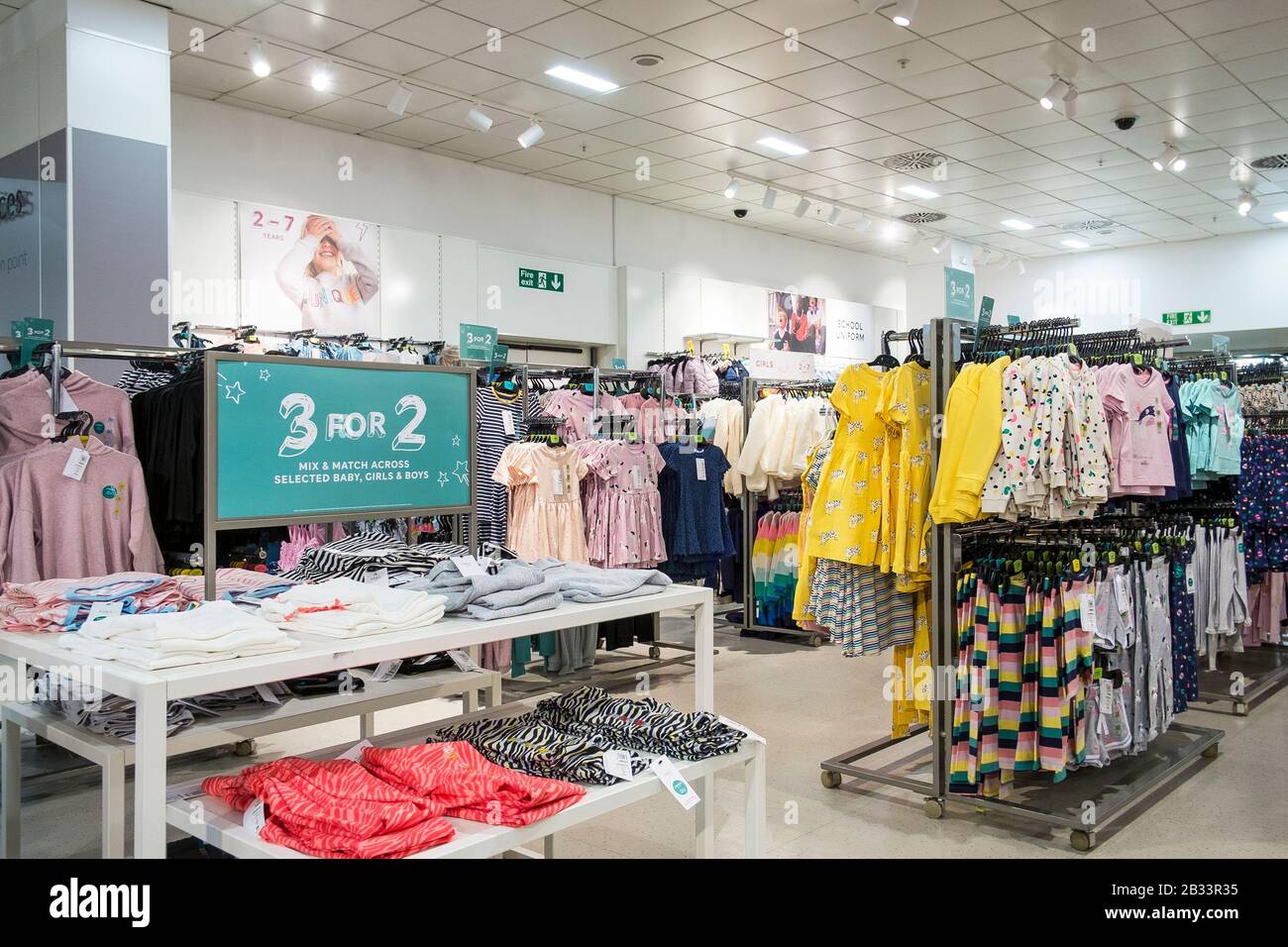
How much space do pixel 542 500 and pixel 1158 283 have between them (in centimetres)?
1035

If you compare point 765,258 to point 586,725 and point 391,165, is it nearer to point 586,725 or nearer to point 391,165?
point 391,165

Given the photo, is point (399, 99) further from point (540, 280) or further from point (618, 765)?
point (618, 765)

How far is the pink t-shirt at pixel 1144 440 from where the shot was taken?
166 inches

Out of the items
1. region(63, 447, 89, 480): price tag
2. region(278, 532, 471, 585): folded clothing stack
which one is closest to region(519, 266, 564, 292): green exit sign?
region(63, 447, 89, 480): price tag

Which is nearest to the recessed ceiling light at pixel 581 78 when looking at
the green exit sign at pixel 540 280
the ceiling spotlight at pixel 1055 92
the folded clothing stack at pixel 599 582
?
the green exit sign at pixel 540 280

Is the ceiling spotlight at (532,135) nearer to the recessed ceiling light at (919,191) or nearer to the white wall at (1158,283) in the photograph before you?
the recessed ceiling light at (919,191)

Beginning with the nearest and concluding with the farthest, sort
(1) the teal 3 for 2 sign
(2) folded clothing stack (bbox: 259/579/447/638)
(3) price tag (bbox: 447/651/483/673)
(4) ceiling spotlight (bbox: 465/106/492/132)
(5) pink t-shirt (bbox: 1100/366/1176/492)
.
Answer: (2) folded clothing stack (bbox: 259/579/447/638) → (1) the teal 3 for 2 sign → (3) price tag (bbox: 447/651/483/673) → (5) pink t-shirt (bbox: 1100/366/1176/492) → (4) ceiling spotlight (bbox: 465/106/492/132)

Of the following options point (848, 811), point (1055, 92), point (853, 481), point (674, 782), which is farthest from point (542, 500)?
point (1055, 92)

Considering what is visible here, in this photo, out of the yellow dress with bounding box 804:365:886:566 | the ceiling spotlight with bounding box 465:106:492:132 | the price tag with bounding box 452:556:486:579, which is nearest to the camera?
the price tag with bounding box 452:556:486:579

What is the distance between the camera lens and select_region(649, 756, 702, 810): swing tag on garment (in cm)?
224

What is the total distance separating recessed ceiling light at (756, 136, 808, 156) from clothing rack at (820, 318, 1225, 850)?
16.2 ft

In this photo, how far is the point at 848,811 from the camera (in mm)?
3879

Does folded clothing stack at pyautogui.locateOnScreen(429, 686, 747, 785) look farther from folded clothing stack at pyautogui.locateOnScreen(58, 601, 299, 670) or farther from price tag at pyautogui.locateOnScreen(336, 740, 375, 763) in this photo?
folded clothing stack at pyautogui.locateOnScreen(58, 601, 299, 670)

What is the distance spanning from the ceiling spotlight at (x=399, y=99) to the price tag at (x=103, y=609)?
5369 mm
